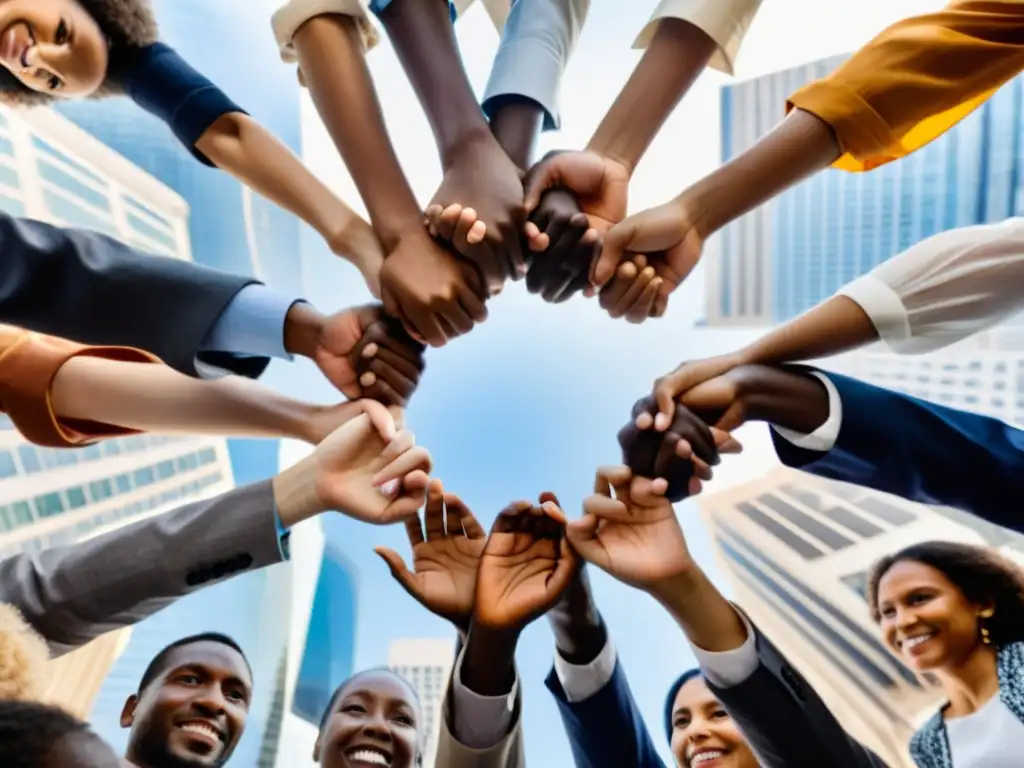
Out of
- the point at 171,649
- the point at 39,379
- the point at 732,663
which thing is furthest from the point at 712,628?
the point at 39,379

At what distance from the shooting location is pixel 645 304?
5.63 ft

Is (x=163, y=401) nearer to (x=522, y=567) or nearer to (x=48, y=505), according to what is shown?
(x=48, y=505)

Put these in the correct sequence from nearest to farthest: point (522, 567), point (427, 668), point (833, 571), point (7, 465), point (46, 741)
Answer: point (46, 741) → point (522, 567) → point (7, 465) → point (427, 668) → point (833, 571)

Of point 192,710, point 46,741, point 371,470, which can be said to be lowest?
point 46,741

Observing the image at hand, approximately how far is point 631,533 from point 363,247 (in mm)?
789

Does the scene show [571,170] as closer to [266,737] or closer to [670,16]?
[670,16]

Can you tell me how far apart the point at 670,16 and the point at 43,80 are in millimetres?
1249

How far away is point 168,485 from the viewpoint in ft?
7.99

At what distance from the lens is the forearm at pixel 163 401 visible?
1771 millimetres

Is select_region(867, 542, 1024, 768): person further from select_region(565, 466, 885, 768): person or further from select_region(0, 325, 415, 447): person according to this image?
select_region(0, 325, 415, 447): person

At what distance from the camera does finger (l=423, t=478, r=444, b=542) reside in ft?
6.12

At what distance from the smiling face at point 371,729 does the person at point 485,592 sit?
1.30 ft

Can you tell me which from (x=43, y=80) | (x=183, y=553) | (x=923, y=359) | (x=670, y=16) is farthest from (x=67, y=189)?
(x=923, y=359)

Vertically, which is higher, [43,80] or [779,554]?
[43,80]
